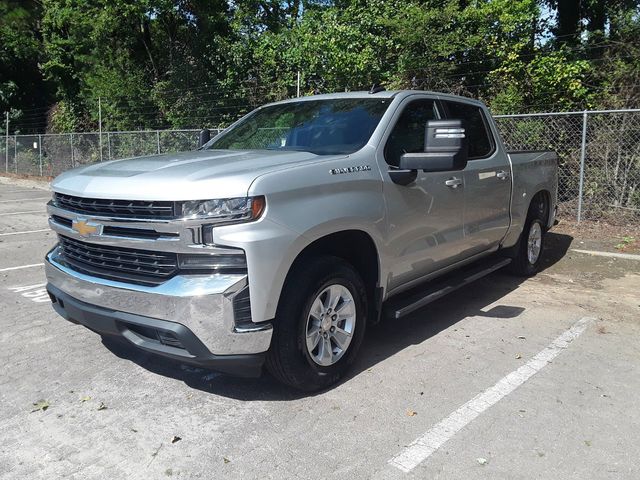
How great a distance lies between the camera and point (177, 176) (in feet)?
10.7

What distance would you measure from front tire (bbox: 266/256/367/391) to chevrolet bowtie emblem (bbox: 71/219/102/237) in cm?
120

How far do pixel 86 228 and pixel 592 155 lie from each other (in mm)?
8583

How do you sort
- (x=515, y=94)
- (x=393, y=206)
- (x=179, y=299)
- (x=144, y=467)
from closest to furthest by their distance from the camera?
(x=144, y=467)
(x=179, y=299)
(x=393, y=206)
(x=515, y=94)

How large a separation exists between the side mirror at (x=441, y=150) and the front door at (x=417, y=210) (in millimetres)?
245

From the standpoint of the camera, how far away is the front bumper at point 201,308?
3080mm

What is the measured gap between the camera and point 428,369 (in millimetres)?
4086

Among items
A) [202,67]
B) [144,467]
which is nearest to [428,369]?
[144,467]

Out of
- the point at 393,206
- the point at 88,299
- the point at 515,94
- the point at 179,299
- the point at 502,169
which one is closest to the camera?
the point at 179,299

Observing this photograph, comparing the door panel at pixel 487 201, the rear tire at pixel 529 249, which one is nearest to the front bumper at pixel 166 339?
the door panel at pixel 487 201

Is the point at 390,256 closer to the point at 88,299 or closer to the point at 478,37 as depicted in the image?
the point at 88,299

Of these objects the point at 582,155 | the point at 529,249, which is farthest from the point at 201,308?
the point at 582,155

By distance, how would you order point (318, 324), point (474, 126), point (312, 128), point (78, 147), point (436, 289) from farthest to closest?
1. point (78, 147)
2. point (474, 126)
3. point (436, 289)
4. point (312, 128)
5. point (318, 324)

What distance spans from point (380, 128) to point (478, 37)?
8304 mm

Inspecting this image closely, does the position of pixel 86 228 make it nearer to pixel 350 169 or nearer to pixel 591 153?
pixel 350 169
